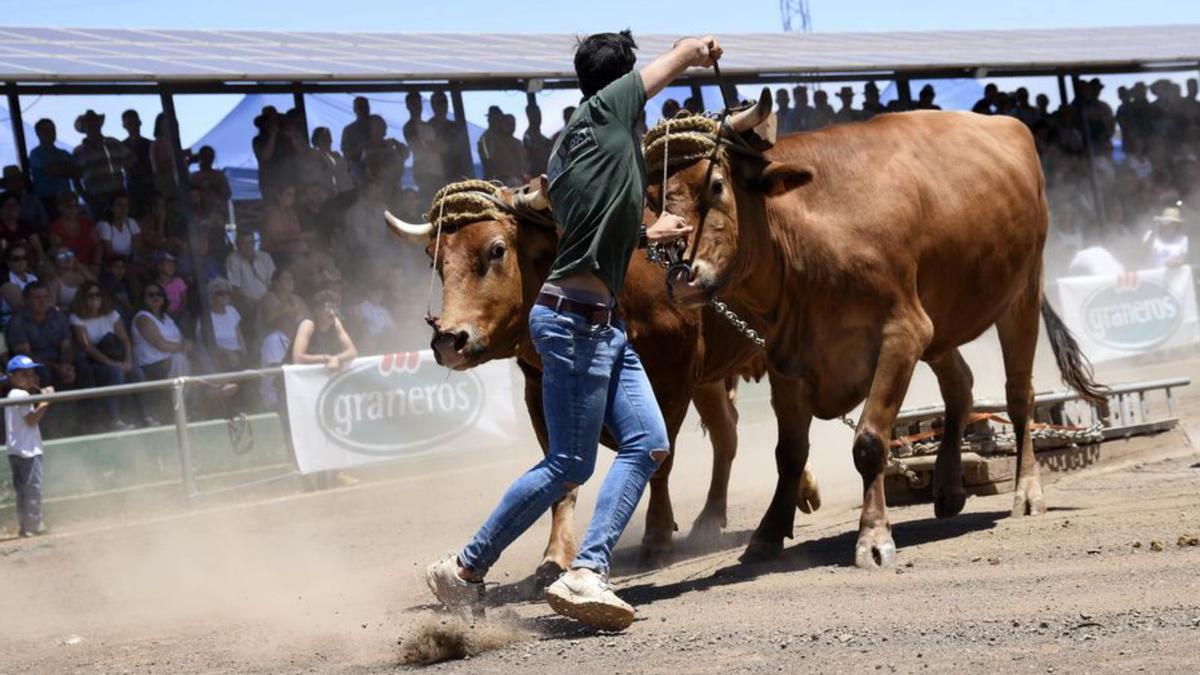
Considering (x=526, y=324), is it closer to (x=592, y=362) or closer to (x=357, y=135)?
(x=592, y=362)

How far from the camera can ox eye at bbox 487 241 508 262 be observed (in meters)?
6.88

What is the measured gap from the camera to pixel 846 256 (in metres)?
7.08

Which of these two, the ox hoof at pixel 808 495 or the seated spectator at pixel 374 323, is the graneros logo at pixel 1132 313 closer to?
the seated spectator at pixel 374 323

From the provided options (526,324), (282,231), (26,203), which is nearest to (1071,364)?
(526,324)

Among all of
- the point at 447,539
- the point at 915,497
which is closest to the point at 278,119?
the point at 447,539

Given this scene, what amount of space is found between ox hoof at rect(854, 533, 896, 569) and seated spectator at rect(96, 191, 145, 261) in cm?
837

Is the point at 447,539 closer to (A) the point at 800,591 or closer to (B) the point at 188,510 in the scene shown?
(B) the point at 188,510

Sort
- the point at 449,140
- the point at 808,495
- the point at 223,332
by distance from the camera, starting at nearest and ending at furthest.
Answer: the point at 808,495, the point at 223,332, the point at 449,140

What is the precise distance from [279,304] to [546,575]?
7.04 meters

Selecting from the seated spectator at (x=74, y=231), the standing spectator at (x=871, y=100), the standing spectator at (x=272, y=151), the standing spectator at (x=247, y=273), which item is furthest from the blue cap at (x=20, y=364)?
the standing spectator at (x=871, y=100)

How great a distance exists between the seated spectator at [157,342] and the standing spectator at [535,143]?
446cm

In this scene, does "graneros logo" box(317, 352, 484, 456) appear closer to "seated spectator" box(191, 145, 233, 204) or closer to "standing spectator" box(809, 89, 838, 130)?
"seated spectator" box(191, 145, 233, 204)

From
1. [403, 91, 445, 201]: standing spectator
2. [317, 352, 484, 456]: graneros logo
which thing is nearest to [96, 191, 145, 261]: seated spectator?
[317, 352, 484, 456]: graneros logo

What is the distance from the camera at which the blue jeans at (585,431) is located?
550cm
